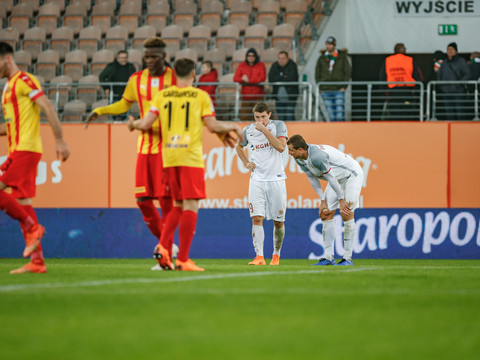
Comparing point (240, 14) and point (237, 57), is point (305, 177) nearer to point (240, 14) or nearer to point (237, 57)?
point (237, 57)

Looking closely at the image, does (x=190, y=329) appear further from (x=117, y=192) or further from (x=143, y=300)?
(x=117, y=192)

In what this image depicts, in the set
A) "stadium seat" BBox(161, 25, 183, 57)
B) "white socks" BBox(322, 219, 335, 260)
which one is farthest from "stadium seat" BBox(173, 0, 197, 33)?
"white socks" BBox(322, 219, 335, 260)

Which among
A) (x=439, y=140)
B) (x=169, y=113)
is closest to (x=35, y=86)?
(x=169, y=113)

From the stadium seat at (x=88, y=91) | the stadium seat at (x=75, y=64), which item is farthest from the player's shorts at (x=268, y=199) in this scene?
the stadium seat at (x=75, y=64)

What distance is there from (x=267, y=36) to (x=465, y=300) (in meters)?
15.8

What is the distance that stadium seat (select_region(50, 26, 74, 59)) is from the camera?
21078mm

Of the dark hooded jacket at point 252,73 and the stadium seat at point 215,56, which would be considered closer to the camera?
the dark hooded jacket at point 252,73

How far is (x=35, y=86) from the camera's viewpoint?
7398 millimetres

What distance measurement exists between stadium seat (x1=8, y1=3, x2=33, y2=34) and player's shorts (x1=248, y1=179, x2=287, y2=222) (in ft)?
40.0

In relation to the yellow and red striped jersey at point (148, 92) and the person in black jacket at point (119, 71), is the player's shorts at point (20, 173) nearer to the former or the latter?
the yellow and red striped jersey at point (148, 92)

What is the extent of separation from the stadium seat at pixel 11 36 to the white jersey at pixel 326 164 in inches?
478

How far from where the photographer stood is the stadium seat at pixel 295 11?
2078cm

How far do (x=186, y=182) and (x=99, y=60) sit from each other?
13.2m

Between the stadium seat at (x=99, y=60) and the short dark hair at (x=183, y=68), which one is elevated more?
the stadium seat at (x=99, y=60)
